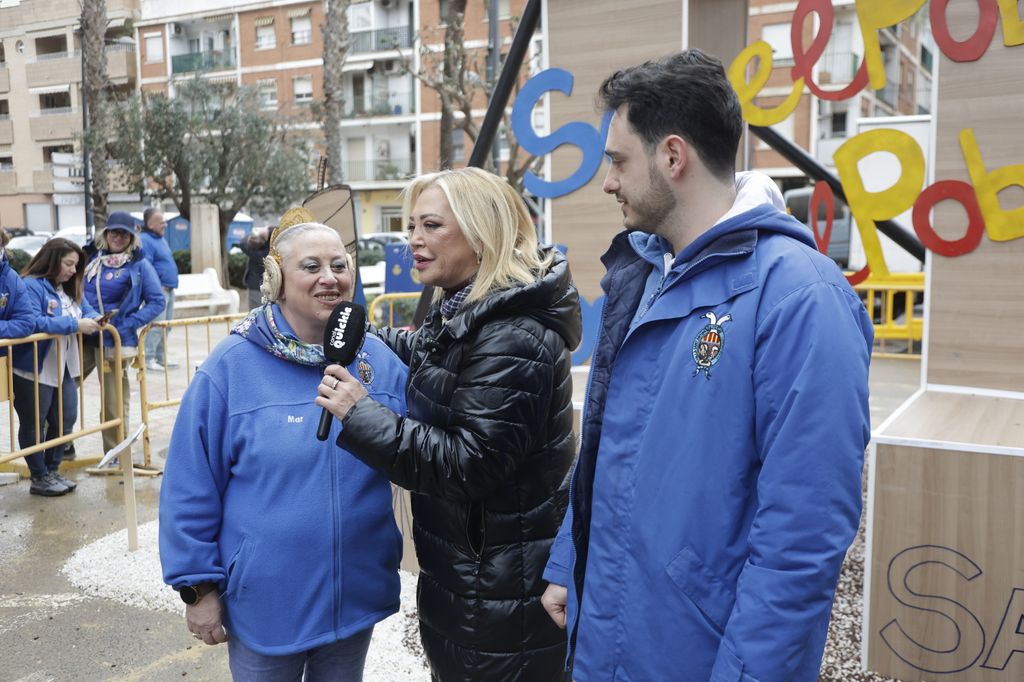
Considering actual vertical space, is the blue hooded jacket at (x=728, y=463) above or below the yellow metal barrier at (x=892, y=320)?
above

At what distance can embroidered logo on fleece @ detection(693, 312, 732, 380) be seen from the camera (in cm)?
149

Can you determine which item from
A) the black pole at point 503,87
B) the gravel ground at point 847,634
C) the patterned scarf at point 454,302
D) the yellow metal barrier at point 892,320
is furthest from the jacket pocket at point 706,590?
the yellow metal barrier at point 892,320

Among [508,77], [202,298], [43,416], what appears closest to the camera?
[508,77]

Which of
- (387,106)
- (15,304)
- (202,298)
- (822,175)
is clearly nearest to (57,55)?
(387,106)

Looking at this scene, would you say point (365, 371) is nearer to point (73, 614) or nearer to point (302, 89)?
point (73, 614)

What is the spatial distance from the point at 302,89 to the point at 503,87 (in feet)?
129

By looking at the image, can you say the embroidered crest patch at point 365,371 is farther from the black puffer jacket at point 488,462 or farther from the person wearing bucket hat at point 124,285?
the person wearing bucket hat at point 124,285

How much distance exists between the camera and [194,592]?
2.07m

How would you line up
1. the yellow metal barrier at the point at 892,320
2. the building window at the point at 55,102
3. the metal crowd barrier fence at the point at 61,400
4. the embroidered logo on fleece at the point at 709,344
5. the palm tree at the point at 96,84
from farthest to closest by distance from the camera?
the building window at the point at 55,102 → the palm tree at the point at 96,84 → the yellow metal barrier at the point at 892,320 → the metal crowd barrier fence at the point at 61,400 → the embroidered logo on fleece at the point at 709,344

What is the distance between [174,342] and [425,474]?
12.0m

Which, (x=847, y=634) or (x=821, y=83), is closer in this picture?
(x=847, y=634)

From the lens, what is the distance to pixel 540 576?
2.05 metres

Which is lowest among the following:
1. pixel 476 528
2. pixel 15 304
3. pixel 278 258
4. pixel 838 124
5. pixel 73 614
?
pixel 73 614

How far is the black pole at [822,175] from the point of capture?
185 inches
